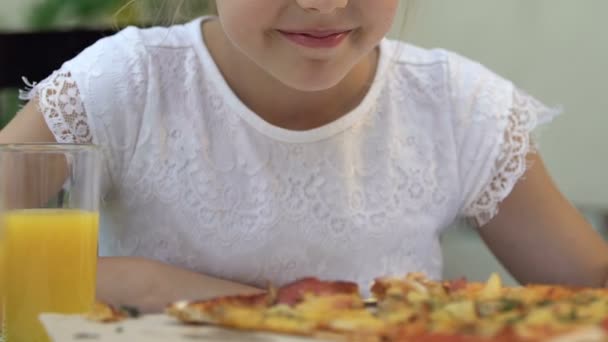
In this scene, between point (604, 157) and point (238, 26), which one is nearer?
point (238, 26)

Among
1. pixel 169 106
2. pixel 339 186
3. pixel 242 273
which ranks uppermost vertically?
pixel 169 106

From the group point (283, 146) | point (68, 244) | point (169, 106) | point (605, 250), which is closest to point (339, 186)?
point (283, 146)

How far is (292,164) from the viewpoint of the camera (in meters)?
1.28

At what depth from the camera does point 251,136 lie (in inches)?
50.3

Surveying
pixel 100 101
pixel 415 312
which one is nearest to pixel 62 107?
pixel 100 101

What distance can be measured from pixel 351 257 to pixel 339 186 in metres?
0.10

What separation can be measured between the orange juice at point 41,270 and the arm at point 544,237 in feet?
2.54

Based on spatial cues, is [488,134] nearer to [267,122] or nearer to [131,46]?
[267,122]

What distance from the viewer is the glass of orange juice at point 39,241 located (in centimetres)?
71

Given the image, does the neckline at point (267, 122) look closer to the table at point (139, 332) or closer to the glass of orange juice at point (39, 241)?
the glass of orange juice at point (39, 241)

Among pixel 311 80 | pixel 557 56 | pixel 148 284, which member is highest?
pixel 557 56

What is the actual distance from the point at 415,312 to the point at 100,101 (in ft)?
2.42

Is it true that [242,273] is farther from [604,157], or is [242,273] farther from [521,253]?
[604,157]

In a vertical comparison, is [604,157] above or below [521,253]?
above
